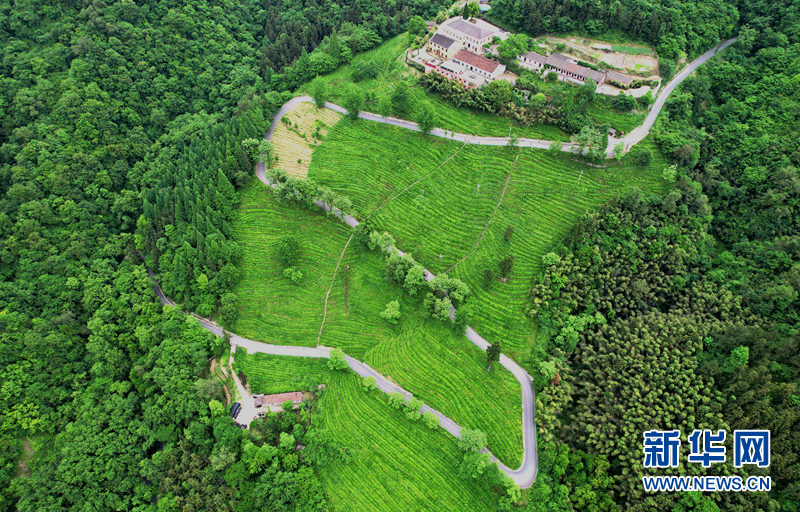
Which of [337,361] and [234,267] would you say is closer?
[337,361]

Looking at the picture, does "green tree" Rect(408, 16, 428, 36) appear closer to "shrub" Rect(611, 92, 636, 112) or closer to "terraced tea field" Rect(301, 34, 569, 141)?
"terraced tea field" Rect(301, 34, 569, 141)

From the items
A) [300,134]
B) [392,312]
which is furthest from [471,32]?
[392,312]

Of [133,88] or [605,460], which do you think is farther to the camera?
[133,88]

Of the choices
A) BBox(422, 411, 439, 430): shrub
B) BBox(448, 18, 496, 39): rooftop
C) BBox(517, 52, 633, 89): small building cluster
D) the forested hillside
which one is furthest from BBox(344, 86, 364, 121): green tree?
BBox(422, 411, 439, 430): shrub

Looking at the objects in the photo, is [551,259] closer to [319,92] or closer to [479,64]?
[479,64]

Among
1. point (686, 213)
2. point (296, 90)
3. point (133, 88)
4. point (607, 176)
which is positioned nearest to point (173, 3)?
point (133, 88)

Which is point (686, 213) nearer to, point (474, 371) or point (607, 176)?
point (607, 176)

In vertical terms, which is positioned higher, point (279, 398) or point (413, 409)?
point (413, 409)
